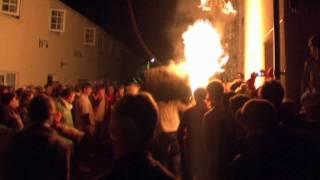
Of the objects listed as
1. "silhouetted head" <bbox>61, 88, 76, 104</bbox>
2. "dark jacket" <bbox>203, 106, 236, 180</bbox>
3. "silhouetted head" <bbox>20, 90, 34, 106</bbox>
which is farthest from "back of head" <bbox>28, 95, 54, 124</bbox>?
"silhouetted head" <bbox>61, 88, 76, 104</bbox>

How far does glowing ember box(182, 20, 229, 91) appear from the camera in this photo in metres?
17.9

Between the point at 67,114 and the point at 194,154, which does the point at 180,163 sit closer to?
the point at 194,154

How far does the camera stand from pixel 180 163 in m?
7.41

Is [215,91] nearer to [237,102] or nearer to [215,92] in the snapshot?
[215,92]

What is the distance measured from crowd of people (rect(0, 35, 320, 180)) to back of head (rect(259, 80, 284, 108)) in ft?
0.03

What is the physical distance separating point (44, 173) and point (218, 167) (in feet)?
7.69

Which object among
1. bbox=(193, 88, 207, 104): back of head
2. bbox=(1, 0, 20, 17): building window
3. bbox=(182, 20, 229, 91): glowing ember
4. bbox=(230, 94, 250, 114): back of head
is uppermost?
bbox=(1, 0, 20, 17): building window

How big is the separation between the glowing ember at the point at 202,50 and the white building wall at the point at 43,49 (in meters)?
7.99

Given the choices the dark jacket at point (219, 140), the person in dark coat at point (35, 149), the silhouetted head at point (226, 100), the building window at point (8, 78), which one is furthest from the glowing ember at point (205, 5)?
the person in dark coat at point (35, 149)

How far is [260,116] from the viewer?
14.8 feet

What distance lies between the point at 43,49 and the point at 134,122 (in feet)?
76.4

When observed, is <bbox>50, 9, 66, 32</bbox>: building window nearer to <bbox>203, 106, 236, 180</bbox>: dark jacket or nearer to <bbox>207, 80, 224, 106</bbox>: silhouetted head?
<bbox>207, 80, 224, 106</bbox>: silhouetted head

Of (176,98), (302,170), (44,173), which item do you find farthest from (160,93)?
(302,170)

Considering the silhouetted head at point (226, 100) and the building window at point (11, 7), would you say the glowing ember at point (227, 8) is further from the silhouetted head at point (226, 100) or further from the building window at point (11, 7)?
the silhouetted head at point (226, 100)
